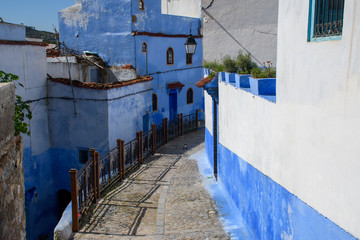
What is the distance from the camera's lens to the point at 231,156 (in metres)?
8.91

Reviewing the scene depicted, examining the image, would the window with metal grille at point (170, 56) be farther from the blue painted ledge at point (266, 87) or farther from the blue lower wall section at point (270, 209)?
the blue painted ledge at point (266, 87)

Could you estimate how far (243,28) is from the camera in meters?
14.7

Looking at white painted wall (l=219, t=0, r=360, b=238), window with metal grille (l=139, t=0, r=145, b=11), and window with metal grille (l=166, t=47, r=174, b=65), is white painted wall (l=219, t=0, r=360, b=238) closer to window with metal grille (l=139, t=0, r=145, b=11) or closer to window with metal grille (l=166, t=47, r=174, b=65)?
window with metal grille (l=139, t=0, r=145, b=11)

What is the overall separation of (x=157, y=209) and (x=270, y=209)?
3.73 meters

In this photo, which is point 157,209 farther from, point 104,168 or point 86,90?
point 86,90

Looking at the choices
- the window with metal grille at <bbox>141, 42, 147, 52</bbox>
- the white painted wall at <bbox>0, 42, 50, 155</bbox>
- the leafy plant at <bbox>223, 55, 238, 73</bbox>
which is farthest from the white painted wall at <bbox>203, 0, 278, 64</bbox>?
the white painted wall at <bbox>0, 42, 50, 155</bbox>

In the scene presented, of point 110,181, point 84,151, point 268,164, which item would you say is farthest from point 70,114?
point 268,164

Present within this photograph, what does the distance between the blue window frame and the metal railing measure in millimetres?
5710

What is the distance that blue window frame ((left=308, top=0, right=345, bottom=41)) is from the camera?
13.5ft

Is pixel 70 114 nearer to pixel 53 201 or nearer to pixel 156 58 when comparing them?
pixel 53 201

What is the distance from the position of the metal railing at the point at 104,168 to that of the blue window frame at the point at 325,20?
571 cm

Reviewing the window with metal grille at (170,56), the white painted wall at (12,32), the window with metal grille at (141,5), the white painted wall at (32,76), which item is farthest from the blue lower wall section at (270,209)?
the window with metal grille at (170,56)

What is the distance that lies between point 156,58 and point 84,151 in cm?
734

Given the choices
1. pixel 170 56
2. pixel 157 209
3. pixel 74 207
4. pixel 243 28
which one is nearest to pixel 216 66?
pixel 243 28
